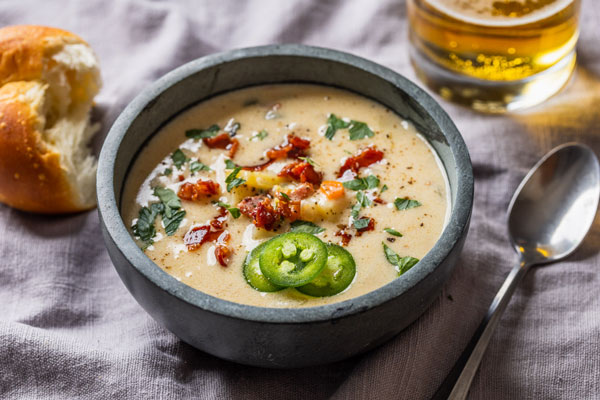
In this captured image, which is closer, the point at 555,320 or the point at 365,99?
the point at 555,320

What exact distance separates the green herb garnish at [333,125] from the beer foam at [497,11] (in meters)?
0.73

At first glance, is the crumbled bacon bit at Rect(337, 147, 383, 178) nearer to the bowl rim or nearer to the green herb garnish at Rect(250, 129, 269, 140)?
the bowl rim

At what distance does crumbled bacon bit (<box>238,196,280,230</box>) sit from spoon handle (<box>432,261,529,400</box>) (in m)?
0.77

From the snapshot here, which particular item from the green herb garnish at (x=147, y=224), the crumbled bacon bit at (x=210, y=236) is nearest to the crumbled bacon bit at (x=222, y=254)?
the crumbled bacon bit at (x=210, y=236)

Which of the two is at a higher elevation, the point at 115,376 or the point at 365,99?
the point at 365,99

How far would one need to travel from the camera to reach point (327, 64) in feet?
9.91

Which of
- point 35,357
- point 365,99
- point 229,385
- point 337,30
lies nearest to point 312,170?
point 365,99

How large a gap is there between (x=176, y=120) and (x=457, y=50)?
49.8 inches

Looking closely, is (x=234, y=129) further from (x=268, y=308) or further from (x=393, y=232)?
(x=268, y=308)

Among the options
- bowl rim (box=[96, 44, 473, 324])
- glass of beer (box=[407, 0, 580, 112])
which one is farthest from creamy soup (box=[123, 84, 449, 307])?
glass of beer (box=[407, 0, 580, 112])

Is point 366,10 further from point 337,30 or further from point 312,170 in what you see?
point 312,170

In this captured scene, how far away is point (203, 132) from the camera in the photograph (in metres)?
2.97

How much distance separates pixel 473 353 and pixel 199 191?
3.51ft

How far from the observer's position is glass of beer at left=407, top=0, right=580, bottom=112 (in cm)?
324
